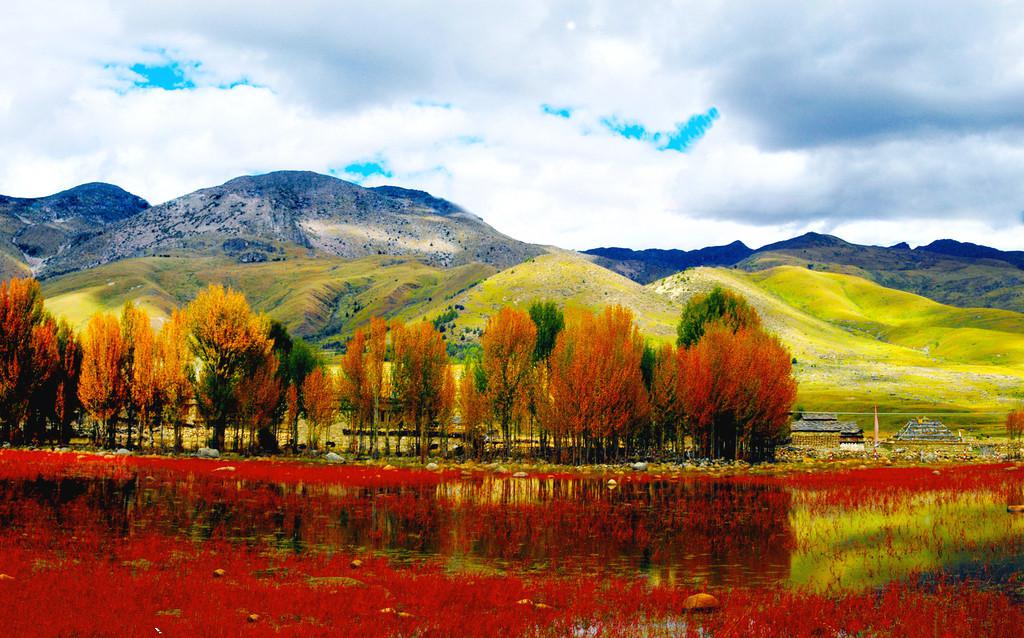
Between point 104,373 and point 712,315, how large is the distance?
3013 inches

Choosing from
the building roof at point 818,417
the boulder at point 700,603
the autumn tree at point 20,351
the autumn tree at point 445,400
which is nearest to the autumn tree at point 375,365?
the autumn tree at point 445,400

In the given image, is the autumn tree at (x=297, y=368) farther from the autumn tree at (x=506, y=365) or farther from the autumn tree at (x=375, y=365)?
the autumn tree at (x=506, y=365)

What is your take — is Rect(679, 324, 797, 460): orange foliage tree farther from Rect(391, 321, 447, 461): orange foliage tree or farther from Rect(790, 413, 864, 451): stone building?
Rect(790, 413, 864, 451): stone building

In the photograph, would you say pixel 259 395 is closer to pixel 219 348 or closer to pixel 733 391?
pixel 219 348

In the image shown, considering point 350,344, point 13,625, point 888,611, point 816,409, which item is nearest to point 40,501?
point 13,625

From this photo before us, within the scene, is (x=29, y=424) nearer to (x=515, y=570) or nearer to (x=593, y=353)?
(x=593, y=353)

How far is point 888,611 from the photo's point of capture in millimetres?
19719

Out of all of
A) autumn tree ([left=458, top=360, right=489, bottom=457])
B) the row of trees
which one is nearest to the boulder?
the row of trees

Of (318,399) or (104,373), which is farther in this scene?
(318,399)

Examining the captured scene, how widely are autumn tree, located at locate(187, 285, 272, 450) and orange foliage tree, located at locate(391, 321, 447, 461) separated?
16.2m

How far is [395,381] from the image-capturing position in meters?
86.1

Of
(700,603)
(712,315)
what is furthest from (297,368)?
(700,603)

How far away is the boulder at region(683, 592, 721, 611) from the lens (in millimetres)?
19609

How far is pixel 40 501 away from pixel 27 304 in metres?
56.2
